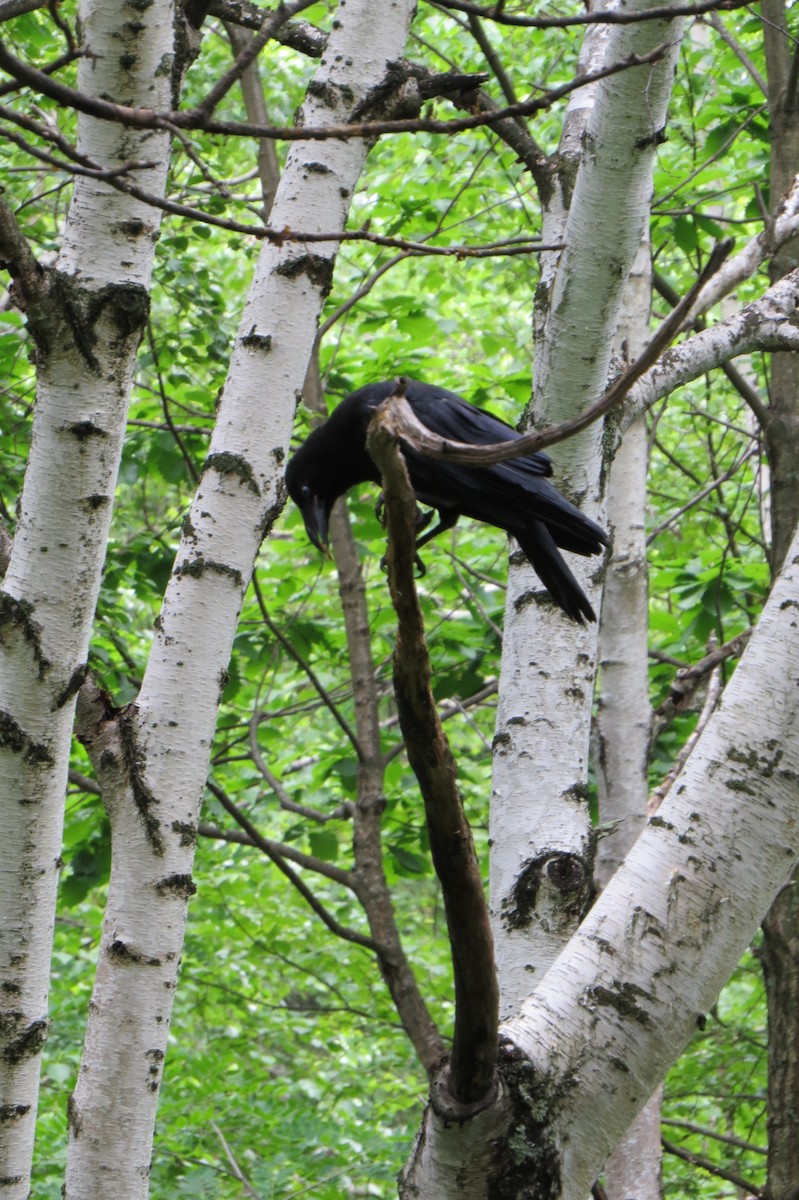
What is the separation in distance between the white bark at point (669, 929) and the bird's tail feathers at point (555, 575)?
86cm

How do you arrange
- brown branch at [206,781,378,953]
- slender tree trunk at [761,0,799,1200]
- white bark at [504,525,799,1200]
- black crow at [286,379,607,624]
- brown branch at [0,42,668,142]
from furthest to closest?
brown branch at [206,781,378,953] < slender tree trunk at [761,0,799,1200] < black crow at [286,379,607,624] < white bark at [504,525,799,1200] < brown branch at [0,42,668,142]

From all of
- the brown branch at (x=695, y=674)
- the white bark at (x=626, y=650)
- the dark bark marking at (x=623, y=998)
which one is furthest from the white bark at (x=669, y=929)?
the white bark at (x=626, y=650)

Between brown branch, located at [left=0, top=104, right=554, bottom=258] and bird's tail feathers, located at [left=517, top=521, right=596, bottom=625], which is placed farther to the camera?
bird's tail feathers, located at [left=517, top=521, right=596, bottom=625]

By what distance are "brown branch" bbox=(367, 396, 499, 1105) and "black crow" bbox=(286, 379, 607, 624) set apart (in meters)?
0.64

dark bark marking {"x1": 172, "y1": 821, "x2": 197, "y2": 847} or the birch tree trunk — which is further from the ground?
the birch tree trunk

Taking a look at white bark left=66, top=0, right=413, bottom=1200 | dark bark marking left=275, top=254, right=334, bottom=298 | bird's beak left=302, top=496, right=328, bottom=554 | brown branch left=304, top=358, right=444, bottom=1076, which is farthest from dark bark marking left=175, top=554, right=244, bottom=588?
brown branch left=304, top=358, right=444, bottom=1076

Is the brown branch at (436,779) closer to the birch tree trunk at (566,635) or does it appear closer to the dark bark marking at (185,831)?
the birch tree trunk at (566,635)

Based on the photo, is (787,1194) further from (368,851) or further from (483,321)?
(483,321)

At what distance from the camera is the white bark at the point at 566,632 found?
2291 mm

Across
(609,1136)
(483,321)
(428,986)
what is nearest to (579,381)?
(609,1136)

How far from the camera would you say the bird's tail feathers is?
2602mm

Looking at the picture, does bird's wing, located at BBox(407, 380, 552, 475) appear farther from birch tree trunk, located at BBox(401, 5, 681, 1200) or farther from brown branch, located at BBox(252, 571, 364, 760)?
brown branch, located at BBox(252, 571, 364, 760)

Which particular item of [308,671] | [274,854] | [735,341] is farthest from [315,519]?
[735,341]

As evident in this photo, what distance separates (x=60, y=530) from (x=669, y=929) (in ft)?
3.94
